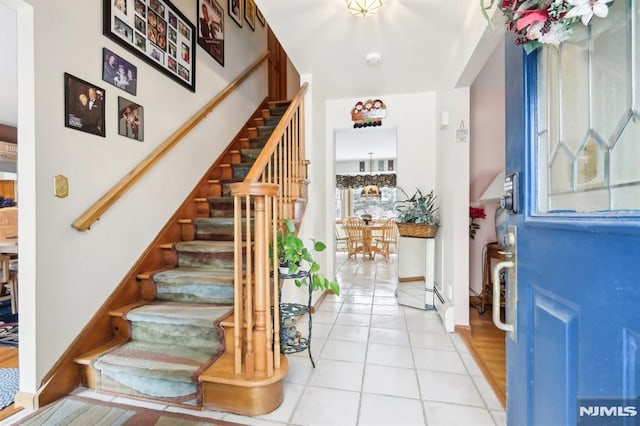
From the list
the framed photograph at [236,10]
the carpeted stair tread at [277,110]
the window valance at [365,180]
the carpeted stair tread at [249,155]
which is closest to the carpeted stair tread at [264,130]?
the carpeted stair tread at [249,155]

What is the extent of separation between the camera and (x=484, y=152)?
3209 mm

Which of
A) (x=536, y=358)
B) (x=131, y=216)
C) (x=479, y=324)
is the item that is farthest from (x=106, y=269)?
(x=479, y=324)

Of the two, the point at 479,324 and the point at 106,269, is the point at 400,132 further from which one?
the point at 106,269

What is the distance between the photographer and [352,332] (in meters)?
2.54

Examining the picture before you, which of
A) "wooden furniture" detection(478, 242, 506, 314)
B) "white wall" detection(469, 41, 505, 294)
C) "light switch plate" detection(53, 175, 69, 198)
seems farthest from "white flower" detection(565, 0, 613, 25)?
"white wall" detection(469, 41, 505, 294)

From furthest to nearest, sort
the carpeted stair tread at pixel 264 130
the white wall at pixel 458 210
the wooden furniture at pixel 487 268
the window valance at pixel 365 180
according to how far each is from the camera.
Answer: the window valance at pixel 365 180 < the carpeted stair tread at pixel 264 130 < the wooden furniture at pixel 487 268 < the white wall at pixel 458 210

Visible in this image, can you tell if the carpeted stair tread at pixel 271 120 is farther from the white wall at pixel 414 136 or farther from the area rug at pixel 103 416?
the area rug at pixel 103 416

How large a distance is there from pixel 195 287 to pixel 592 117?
87.2 inches

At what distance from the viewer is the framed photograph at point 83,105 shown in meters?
1.69

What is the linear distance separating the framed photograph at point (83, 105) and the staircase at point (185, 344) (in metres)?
1.02

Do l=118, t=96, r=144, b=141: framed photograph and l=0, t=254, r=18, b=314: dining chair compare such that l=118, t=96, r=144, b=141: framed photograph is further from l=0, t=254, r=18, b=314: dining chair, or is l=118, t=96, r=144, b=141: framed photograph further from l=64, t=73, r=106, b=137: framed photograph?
l=0, t=254, r=18, b=314: dining chair

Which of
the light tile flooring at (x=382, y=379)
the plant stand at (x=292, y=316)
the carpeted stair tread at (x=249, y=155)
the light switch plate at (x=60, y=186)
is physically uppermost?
the carpeted stair tread at (x=249, y=155)

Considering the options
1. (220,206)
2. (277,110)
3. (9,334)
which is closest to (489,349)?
(220,206)

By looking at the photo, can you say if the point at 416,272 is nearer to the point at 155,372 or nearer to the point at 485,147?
the point at 485,147
